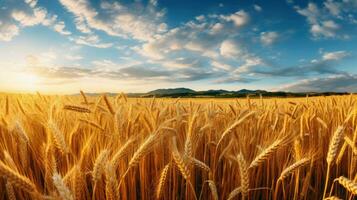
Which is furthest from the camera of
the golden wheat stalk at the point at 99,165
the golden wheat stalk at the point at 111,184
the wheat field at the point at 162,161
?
the wheat field at the point at 162,161

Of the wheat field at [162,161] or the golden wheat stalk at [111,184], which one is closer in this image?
the golden wheat stalk at [111,184]

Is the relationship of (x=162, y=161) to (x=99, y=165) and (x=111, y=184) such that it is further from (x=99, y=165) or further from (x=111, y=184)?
(x=111, y=184)

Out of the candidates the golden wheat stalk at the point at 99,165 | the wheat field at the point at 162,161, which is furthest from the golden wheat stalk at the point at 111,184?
the golden wheat stalk at the point at 99,165

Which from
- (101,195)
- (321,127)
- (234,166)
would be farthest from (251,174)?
(321,127)

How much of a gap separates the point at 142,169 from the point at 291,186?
2.79 feet

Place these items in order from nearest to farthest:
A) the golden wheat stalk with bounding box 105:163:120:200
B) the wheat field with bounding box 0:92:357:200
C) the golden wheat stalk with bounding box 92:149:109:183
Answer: the golden wheat stalk with bounding box 105:163:120:200 < the golden wheat stalk with bounding box 92:149:109:183 < the wheat field with bounding box 0:92:357:200

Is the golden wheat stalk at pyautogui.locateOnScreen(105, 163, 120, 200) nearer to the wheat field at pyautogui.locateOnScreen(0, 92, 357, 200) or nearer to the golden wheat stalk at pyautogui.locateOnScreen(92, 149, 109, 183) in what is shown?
the wheat field at pyautogui.locateOnScreen(0, 92, 357, 200)

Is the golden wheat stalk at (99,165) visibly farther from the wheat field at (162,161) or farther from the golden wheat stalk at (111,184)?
the golden wheat stalk at (111,184)

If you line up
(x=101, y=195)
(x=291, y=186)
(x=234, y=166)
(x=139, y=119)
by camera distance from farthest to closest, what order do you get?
(x=139, y=119)
(x=291, y=186)
(x=234, y=166)
(x=101, y=195)

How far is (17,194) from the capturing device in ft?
5.13

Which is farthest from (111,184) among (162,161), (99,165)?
(162,161)

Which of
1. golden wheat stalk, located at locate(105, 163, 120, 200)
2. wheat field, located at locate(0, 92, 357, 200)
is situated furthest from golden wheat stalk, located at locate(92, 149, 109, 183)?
golden wheat stalk, located at locate(105, 163, 120, 200)

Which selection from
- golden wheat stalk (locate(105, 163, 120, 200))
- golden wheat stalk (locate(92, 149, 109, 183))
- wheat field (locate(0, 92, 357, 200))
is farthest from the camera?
wheat field (locate(0, 92, 357, 200))

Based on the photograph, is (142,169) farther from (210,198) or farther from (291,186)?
(291,186)
